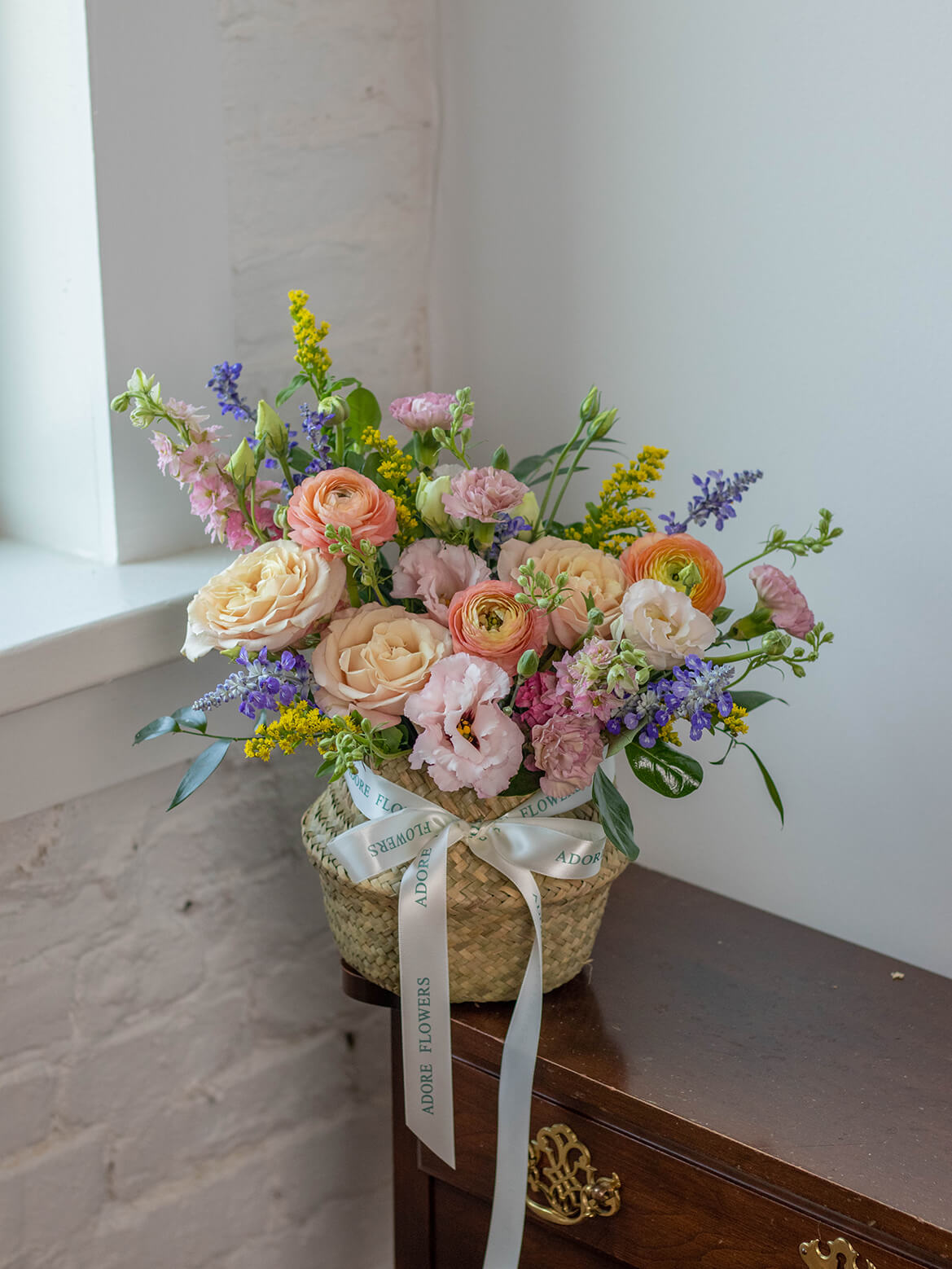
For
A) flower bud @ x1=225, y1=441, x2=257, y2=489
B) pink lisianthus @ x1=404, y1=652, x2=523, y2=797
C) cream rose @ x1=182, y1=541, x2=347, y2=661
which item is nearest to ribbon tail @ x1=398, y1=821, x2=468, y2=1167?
pink lisianthus @ x1=404, y1=652, x2=523, y2=797

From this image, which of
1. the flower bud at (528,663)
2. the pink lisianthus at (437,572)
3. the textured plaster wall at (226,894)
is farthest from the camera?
the textured plaster wall at (226,894)

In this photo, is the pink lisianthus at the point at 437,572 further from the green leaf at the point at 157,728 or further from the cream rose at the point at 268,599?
the green leaf at the point at 157,728

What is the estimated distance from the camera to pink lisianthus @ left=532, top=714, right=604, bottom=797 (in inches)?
35.5

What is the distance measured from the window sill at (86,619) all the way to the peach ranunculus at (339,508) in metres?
0.23

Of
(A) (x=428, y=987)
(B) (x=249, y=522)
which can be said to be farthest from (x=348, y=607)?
(A) (x=428, y=987)

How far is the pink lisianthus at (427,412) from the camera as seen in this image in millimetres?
1001

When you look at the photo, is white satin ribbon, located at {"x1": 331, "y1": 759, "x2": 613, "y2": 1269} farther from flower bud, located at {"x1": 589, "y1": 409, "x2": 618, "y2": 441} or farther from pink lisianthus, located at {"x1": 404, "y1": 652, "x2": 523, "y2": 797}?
flower bud, located at {"x1": 589, "y1": 409, "x2": 618, "y2": 441}

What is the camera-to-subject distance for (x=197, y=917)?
1284 millimetres

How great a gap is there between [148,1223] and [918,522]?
1.07 meters

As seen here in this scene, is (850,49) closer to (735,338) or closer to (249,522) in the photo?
(735,338)

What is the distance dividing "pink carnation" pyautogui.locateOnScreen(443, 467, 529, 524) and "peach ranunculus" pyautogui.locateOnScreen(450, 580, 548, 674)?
6 centimetres

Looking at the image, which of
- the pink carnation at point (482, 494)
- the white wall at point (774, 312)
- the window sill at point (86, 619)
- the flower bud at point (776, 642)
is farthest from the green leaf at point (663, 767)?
the window sill at point (86, 619)

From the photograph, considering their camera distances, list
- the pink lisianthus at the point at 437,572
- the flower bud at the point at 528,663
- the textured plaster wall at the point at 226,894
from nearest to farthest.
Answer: the flower bud at the point at 528,663
the pink lisianthus at the point at 437,572
the textured plaster wall at the point at 226,894

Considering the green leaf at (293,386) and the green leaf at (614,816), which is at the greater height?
the green leaf at (293,386)
